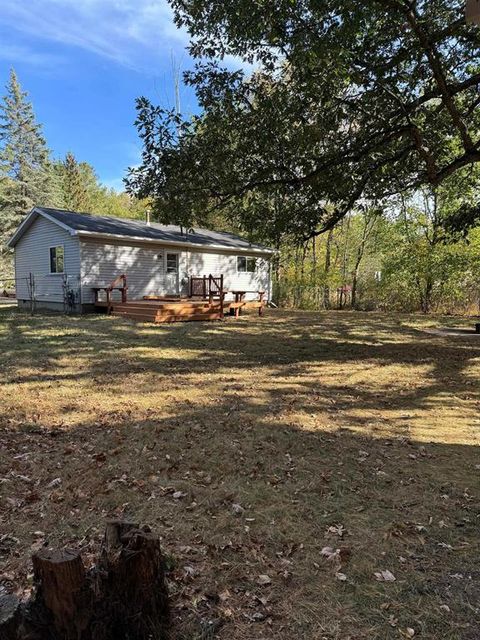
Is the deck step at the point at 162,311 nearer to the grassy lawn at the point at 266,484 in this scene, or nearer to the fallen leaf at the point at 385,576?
the grassy lawn at the point at 266,484

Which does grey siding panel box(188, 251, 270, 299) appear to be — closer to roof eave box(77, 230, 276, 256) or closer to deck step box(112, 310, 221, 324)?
roof eave box(77, 230, 276, 256)

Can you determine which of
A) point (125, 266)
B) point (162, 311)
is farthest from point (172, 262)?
point (162, 311)

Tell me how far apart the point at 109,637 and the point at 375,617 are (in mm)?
1230

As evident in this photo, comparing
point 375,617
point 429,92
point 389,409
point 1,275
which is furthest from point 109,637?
point 1,275

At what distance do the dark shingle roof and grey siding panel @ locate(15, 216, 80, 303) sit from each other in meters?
0.45

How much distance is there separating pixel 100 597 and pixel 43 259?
16929 mm

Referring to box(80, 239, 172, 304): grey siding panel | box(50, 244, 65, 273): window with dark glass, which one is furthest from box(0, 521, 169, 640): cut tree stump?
box(50, 244, 65, 273): window with dark glass

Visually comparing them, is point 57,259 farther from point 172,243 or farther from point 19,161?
point 19,161

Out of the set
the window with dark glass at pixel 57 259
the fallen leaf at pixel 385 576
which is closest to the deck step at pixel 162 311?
the window with dark glass at pixel 57 259

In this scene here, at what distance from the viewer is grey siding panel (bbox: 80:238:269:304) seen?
14.8 metres

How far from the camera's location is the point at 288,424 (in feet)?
15.3

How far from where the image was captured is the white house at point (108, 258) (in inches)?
580

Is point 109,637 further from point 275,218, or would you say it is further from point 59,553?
point 275,218

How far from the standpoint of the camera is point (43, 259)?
1666cm
